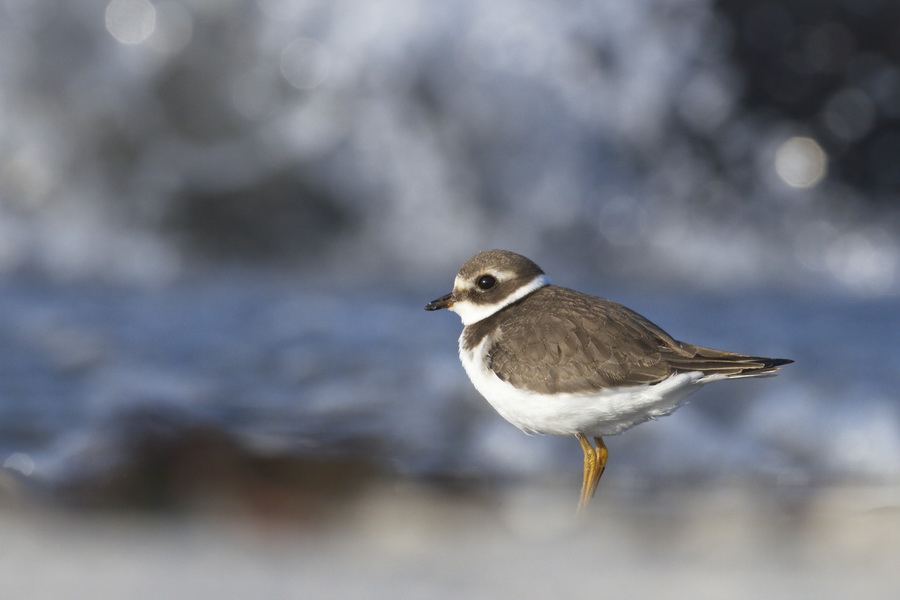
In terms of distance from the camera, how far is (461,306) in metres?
4.84

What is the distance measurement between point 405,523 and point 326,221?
716 cm

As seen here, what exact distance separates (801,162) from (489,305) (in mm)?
7891

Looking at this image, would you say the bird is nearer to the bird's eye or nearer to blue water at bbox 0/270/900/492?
the bird's eye

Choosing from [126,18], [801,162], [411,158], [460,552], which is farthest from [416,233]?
[460,552]

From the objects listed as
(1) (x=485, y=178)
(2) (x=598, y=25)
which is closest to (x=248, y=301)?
(1) (x=485, y=178)

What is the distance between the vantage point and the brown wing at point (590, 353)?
4113 millimetres

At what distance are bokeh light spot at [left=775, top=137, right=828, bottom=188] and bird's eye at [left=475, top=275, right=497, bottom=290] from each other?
7621 millimetres

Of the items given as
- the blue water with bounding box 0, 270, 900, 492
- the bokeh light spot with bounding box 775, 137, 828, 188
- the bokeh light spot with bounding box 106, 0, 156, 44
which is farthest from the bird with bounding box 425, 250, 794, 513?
the bokeh light spot with bounding box 106, 0, 156, 44

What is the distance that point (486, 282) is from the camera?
474 centimetres

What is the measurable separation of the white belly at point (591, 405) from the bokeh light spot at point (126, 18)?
8.80m

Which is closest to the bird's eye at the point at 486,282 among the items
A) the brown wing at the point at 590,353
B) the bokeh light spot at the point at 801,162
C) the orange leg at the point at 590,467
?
the brown wing at the point at 590,353

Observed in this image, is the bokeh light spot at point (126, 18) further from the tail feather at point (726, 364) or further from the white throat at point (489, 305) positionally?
the tail feather at point (726, 364)

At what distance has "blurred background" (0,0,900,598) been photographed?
19.4 feet

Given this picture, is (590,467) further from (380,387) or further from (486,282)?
(380,387)
